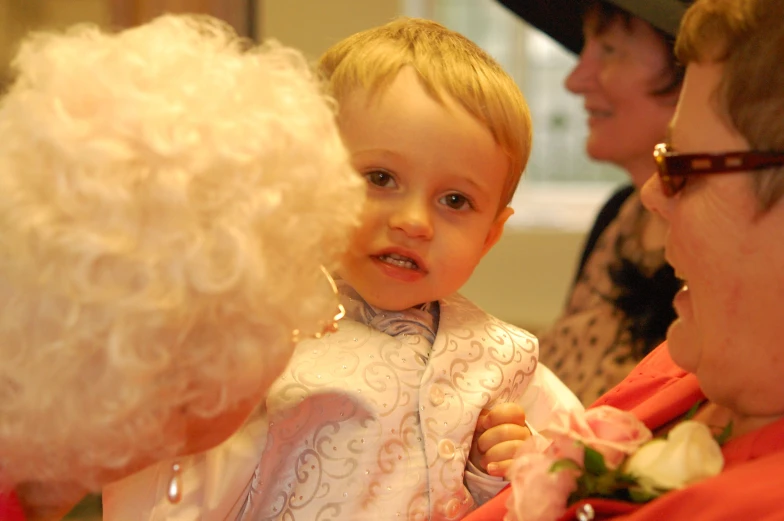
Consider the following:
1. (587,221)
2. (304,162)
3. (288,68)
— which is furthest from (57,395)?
(587,221)

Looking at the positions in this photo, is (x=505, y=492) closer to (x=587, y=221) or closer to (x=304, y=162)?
(x=304, y=162)

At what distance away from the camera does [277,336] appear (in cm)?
95

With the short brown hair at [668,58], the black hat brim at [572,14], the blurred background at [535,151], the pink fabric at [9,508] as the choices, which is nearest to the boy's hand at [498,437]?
the pink fabric at [9,508]

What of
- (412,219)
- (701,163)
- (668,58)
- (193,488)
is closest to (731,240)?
(701,163)

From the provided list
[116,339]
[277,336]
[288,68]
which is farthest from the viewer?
[288,68]

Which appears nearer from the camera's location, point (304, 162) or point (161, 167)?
point (161, 167)

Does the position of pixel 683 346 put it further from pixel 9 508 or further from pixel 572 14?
pixel 572 14

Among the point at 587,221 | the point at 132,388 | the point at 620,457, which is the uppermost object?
the point at 132,388

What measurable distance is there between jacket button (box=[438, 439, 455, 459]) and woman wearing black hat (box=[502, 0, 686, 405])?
2.56ft

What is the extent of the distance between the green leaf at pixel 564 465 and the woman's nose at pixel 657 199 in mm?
342

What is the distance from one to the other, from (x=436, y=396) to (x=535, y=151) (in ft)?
15.9

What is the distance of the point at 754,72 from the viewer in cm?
93

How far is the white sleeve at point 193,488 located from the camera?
124 cm

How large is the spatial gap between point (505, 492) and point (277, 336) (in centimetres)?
48
